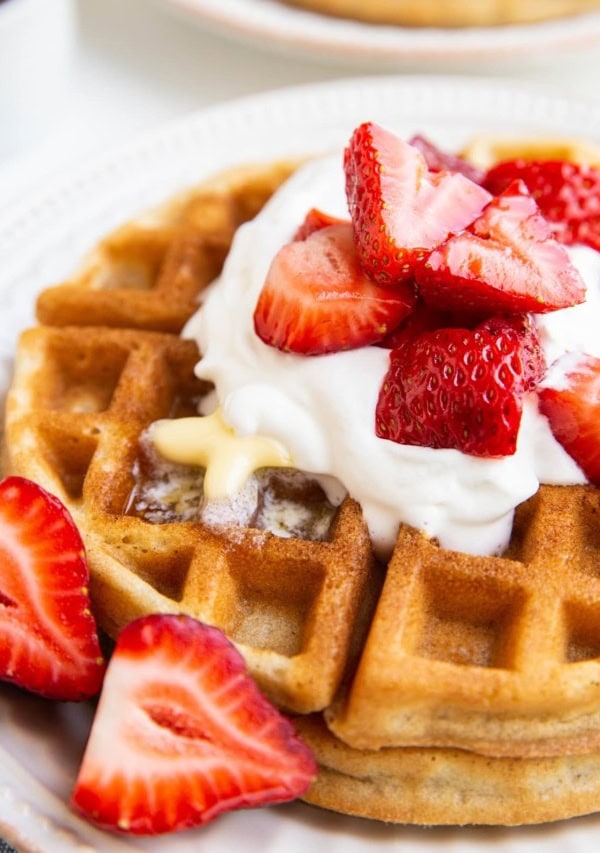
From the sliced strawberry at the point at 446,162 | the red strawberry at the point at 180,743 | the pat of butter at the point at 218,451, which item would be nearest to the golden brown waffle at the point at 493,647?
the red strawberry at the point at 180,743

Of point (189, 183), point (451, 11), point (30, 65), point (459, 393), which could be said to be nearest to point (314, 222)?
point (459, 393)

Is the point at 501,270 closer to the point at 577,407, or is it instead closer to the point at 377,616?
the point at 577,407

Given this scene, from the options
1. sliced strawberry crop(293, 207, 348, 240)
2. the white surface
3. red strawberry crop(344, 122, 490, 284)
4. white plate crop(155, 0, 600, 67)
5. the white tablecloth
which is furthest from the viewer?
the white tablecloth

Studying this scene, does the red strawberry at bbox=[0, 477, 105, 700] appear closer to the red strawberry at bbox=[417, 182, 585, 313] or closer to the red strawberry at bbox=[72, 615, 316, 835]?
the red strawberry at bbox=[72, 615, 316, 835]

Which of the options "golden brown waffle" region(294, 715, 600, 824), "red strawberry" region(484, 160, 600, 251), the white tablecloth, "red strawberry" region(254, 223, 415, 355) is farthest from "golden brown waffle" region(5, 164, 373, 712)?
the white tablecloth

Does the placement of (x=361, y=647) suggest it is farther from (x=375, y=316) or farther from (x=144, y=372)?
(x=144, y=372)

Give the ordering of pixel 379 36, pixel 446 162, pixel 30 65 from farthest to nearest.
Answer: pixel 379 36 < pixel 30 65 < pixel 446 162
